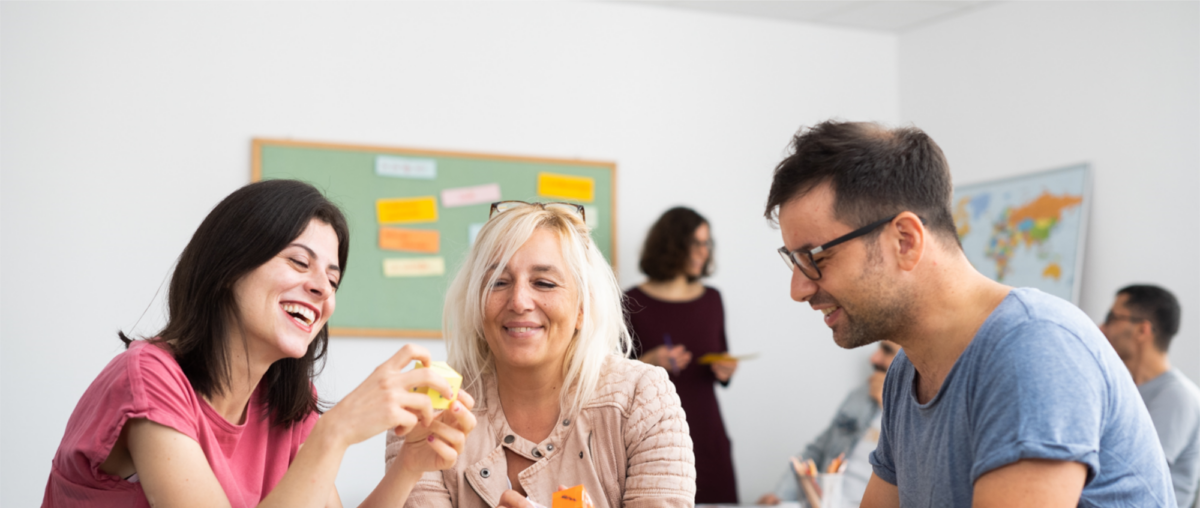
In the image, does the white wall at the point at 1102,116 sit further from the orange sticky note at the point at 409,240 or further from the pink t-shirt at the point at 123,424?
the pink t-shirt at the point at 123,424

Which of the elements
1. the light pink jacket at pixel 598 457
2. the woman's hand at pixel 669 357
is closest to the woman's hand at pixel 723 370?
the woman's hand at pixel 669 357

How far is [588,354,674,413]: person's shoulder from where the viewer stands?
1766 mm

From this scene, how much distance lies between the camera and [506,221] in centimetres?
184

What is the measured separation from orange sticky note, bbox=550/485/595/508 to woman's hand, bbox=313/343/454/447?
0.28 meters

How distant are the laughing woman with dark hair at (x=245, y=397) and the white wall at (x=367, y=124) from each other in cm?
220

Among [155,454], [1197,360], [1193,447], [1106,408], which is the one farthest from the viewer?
[1197,360]

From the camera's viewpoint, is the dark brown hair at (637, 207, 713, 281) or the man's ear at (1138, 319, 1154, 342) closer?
the man's ear at (1138, 319, 1154, 342)

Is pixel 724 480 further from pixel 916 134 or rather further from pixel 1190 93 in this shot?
pixel 916 134

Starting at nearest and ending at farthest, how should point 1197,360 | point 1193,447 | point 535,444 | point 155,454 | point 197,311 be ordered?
1. point 155,454
2. point 197,311
3. point 535,444
4. point 1193,447
5. point 1197,360

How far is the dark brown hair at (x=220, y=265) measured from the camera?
151cm

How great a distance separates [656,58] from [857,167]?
3.30 meters

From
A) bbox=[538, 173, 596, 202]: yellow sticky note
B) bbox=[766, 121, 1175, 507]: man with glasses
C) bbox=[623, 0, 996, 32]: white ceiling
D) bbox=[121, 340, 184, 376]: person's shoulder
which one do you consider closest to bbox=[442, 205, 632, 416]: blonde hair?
bbox=[766, 121, 1175, 507]: man with glasses

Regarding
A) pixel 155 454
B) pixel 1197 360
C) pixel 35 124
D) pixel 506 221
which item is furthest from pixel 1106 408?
pixel 35 124

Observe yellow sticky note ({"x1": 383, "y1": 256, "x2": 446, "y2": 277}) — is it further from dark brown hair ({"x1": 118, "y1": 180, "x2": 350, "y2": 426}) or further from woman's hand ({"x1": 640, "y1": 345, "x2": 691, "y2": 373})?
dark brown hair ({"x1": 118, "y1": 180, "x2": 350, "y2": 426})
